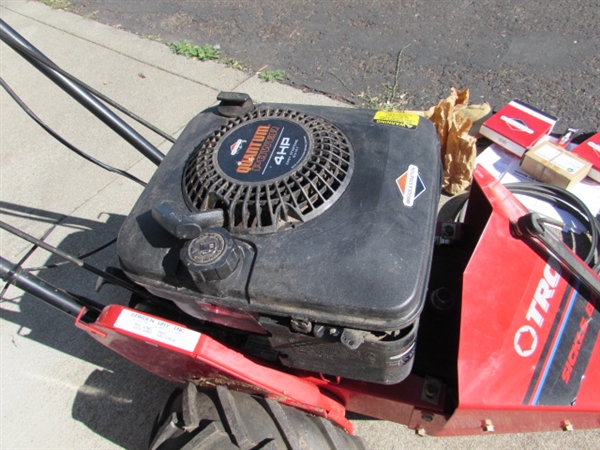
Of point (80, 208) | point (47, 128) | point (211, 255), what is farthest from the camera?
point (80, 208)

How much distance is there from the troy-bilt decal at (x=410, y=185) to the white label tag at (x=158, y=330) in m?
0.54

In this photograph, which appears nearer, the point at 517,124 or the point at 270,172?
the point at 270,172

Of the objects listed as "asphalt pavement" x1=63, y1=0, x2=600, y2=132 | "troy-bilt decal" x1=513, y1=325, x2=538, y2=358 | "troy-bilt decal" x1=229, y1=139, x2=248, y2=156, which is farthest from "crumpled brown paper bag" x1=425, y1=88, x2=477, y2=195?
"troy-bilt decal" x1=229, y1=139, x2=248, y2=156

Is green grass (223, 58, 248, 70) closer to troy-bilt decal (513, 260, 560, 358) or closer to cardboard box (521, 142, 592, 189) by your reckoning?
cardboard box (521, 142, 592, 189)

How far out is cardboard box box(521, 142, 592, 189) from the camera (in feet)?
6.70

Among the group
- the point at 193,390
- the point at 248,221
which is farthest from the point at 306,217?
the point at 193,390

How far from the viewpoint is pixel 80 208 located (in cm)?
247

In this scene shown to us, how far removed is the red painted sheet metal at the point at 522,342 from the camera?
1164 mm

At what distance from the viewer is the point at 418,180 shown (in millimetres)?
1088

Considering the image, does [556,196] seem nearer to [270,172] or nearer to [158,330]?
[270,172]

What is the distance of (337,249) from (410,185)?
9.1 inches

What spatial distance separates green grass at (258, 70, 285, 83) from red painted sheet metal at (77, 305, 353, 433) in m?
2.08

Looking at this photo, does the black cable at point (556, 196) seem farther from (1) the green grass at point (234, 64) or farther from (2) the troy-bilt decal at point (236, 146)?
(1) the green grass at point (234, 64)

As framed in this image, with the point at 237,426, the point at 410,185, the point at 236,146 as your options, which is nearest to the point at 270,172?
the point at 236,146
